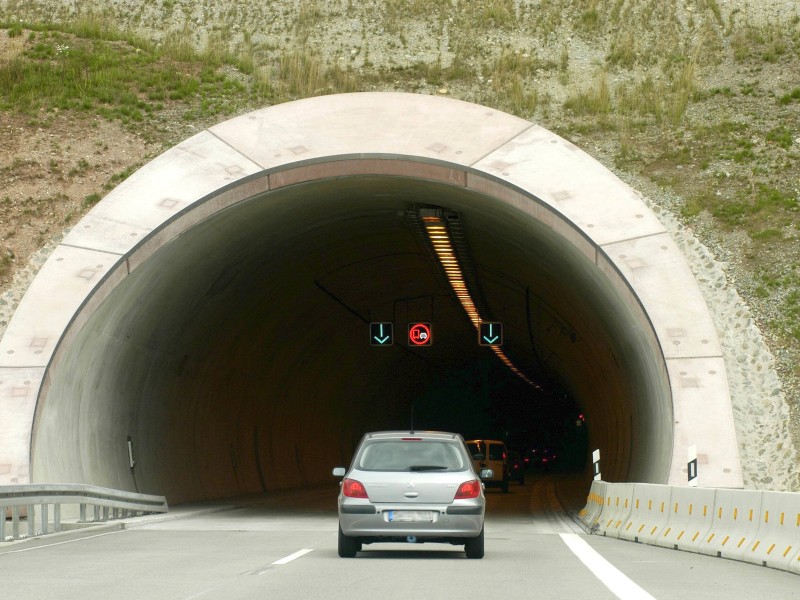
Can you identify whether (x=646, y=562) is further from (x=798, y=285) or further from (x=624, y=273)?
(x=798, y=285)

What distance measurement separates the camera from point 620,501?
2047 centimetres

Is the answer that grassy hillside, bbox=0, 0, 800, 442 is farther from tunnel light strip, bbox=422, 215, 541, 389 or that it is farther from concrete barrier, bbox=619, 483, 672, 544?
concrete barrier, bbox=619, 483, 672, 544

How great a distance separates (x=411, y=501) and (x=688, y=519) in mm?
4483

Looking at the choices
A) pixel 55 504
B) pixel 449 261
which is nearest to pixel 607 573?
pixel 55 504

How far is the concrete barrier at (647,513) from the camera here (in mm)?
18203

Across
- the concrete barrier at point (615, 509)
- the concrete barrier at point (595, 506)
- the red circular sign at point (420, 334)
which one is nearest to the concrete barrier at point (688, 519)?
the concrete barrier at point (615, 509)

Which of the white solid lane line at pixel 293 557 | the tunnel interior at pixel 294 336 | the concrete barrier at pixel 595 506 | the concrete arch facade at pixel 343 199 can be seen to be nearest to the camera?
the white solid lane line at pixel 293 557

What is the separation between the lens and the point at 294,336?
3403cm

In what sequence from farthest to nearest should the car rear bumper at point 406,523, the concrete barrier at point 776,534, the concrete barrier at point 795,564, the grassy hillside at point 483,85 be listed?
1. the grassy hillside at point 483,85
2. the car rear bumper at point 406,523
3. the concrete barrier at point 776,534
4. the concrete barrier at point 795,564

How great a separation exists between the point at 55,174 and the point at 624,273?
43.2ft

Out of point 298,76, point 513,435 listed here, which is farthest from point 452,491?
point 513,435

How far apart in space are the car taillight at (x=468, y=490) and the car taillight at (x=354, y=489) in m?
1.10

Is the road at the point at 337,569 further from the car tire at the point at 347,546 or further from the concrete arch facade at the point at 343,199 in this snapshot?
the concrete arch facade at the point at 343,199

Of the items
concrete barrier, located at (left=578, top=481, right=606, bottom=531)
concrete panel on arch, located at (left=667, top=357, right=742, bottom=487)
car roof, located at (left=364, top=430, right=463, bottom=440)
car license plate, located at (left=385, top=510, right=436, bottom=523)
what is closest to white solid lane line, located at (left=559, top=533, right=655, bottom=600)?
car license plate, located at (left=385, top=510, right=436, bottom=523)
